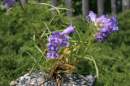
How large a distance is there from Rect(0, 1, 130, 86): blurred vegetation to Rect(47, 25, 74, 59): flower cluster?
0.52 ft

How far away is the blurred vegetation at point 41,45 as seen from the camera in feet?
11.7

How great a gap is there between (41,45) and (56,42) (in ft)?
1.49

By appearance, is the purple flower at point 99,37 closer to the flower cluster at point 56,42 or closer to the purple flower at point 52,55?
the flower cluster at point 56,42

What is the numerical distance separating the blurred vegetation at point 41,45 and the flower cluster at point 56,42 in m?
0.16

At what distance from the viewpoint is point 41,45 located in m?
3.38

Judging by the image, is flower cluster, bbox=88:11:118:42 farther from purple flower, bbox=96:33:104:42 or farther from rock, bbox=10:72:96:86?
rock, bbox=10:72:96:86

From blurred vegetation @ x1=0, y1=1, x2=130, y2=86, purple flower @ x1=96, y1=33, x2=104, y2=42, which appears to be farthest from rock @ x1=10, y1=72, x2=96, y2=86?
purple flower @ x1=96, y1=33, x2=104, y2=42

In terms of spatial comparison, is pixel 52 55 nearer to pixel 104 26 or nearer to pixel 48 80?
pixel 48 80

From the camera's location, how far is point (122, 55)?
14.2 feet

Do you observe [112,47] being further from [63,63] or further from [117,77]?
[63,63]

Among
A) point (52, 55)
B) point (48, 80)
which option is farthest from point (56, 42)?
point (48, 80)

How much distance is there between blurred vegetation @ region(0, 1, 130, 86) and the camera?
3.55m

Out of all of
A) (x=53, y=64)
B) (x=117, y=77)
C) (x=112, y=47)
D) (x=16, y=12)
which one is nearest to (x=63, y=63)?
(x=53, y=64)

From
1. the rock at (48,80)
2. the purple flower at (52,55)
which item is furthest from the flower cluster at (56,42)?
the rock at (48,80)
